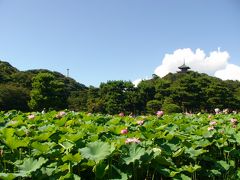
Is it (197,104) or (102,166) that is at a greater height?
(197,104)

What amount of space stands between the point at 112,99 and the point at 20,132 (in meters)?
48.3

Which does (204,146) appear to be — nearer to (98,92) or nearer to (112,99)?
(112,99)

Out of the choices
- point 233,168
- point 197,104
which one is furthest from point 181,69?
point 233,168

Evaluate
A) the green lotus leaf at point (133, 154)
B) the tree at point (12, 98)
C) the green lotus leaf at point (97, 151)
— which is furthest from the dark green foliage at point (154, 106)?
the green lotus leaf at point (97, 151)

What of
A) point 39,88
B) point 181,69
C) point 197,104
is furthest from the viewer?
point 181,69

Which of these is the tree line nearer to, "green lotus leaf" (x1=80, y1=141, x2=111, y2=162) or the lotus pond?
the lotus pond

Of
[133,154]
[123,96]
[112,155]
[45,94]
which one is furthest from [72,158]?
[123,96]

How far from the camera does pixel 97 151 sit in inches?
123

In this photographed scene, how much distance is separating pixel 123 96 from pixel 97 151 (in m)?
50.9

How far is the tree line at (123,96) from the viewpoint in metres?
41.7

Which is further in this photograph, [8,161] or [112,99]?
[112,99]

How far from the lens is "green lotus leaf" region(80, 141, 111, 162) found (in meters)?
3.03

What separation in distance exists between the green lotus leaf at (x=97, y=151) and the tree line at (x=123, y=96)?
34.0 metres

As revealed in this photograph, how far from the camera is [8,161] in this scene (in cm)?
313
